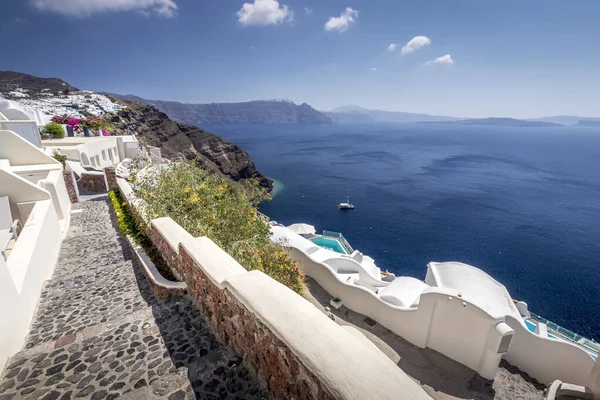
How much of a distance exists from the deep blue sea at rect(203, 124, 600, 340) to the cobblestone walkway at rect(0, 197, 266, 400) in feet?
96.6

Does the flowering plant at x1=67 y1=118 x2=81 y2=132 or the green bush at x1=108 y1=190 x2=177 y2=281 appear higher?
the flowering plant at x1=67 y1=118 x2=81 y2=132

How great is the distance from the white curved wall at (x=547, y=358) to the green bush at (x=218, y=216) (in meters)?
9.64

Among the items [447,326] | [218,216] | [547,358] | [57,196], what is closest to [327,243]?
[447,326]

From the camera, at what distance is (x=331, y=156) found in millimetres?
107375

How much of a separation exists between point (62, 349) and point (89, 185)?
15797 millimetres

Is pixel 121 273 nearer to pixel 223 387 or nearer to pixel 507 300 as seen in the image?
pixel 223 387

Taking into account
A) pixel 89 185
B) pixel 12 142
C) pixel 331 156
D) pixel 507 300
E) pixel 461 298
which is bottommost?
pixel 331 156

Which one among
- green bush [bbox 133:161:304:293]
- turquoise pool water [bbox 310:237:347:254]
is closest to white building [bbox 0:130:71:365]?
green bush [bbox 133:161:304:293]

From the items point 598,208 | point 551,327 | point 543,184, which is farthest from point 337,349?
point 543,184

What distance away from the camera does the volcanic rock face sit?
6106cm

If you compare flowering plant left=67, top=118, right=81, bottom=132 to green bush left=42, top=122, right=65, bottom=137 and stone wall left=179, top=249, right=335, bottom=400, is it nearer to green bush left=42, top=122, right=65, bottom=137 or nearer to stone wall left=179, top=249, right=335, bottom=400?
green bush left=42, top=122, right=65, bottom=137

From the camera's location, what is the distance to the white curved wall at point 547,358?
10680 mm

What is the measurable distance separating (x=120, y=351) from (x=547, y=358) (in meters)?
14.6

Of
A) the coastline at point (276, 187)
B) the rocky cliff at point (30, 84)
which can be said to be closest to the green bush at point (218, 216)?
the coastline at point (276, 187)
